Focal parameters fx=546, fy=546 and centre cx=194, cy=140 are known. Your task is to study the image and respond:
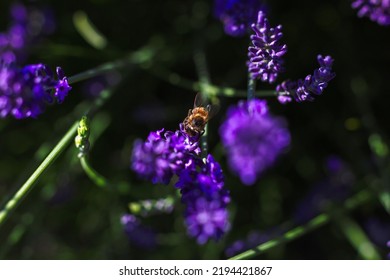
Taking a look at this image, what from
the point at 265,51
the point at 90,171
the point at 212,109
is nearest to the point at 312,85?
the point at 265,51

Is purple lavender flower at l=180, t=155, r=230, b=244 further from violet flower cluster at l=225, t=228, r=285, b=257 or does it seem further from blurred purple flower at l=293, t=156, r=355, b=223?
blurred purple flower at l=293, t=156, r=355, b=223

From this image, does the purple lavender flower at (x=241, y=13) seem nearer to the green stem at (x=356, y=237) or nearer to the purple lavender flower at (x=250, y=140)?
the purple lavender flower at (x=250, y=140)

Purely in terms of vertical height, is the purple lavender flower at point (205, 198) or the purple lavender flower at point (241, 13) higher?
the purple lavender flower at point (241, 13)

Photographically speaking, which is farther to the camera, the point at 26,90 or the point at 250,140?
the point at 250,140

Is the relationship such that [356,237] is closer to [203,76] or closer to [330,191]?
[330,191]

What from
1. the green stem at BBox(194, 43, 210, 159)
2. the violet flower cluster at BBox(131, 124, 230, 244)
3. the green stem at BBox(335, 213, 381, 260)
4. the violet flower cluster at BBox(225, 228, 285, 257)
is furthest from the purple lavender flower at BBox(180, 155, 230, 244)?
the green stem at BBox(335, 213, 381, 260)

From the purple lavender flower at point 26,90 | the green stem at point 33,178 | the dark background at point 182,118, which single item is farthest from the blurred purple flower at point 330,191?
the purple lavender flower at point 26,90

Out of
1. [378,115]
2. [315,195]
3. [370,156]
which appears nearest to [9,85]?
[315,195]

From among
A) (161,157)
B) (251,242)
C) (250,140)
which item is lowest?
(251,242)
